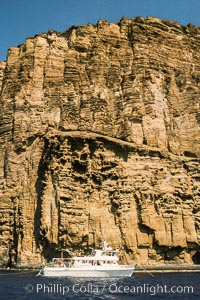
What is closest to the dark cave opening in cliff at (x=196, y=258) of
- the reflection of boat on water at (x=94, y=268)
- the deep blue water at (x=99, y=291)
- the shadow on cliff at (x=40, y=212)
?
the reflection of boat on water at (x=94, y=268)

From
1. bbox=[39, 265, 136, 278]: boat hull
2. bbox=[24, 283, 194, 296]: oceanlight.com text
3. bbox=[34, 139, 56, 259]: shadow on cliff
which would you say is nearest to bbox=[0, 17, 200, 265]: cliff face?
bbox=[34, 139, 56, 259]: shadow on cliff

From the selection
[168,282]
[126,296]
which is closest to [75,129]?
[168,282]

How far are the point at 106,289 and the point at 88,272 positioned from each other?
9.66 meters

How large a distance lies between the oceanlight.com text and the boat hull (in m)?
5.91

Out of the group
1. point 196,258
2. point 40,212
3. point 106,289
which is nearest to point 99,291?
point 106,289

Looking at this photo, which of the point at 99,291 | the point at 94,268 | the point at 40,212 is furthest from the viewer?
the point at 40,212

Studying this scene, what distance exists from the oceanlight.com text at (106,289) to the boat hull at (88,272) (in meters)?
5.91

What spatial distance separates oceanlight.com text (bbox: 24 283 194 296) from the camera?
29562 millimetres

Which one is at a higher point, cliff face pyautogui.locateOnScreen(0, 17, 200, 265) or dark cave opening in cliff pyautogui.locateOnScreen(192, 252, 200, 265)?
cliff face pyautogui.locateOnScreen(0, 17, 200, 265)

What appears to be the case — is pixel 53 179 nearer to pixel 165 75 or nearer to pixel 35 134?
pixel 35 134

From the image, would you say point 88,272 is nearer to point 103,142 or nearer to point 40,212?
point 40,212

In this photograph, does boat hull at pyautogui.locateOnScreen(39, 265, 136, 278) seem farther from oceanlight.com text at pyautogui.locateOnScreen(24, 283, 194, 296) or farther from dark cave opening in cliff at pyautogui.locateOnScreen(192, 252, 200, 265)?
dark cave opening in cliff at pyautogui.locateOnScreen(192, 252, 200, 265)

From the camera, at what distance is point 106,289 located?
3094cm

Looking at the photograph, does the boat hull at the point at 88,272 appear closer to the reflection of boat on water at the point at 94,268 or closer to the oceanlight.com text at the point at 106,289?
the reflection of boat on water at the point at 94,268
